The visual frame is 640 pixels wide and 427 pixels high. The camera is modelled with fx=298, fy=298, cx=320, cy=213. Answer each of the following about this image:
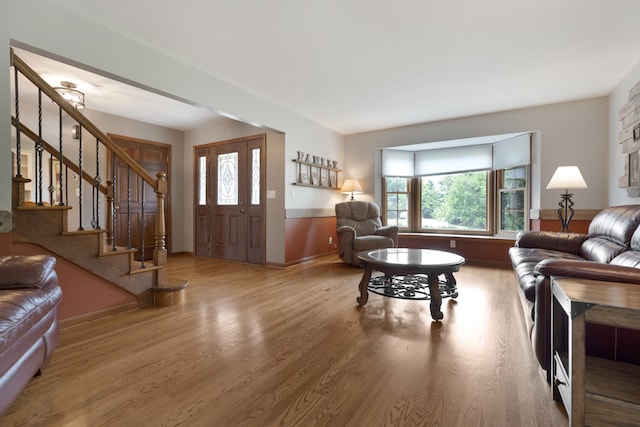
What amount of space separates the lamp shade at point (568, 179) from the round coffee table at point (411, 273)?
1.59 m

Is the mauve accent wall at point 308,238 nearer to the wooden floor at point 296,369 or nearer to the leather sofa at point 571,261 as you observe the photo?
the wooden floor at point 296,369

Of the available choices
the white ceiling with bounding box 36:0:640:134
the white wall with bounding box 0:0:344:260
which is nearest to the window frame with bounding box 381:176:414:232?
the white ceiling with bounding box 36:0:640:134

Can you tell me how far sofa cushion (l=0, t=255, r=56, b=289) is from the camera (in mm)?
1467

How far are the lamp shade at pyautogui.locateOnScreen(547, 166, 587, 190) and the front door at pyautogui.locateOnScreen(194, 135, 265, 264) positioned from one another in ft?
12.1

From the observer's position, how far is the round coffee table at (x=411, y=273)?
7.73 ft

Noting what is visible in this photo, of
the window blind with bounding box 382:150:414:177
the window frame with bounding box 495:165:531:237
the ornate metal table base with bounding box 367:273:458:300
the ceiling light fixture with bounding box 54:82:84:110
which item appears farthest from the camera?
the window blind with bounding box 382:150:414:177

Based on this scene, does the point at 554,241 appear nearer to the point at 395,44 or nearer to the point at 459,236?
the point at 459,236

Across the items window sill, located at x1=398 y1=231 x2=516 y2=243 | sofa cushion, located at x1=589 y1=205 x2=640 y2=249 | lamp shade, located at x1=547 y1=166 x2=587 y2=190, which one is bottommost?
window sill, located at x1=398 y1=231 x2=516 y2=243

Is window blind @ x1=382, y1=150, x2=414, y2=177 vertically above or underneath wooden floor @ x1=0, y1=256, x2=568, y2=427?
above

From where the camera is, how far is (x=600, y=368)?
46.3 inches

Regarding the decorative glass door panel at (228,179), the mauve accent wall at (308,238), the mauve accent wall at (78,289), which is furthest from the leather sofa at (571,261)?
the decorative glass door panel at (228,179)

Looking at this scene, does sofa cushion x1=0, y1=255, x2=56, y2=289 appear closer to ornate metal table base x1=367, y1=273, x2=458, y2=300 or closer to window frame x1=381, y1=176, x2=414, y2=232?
ornate metal table base x1=367, y1=273, x2=458, y2=300

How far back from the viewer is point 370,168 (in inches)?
218

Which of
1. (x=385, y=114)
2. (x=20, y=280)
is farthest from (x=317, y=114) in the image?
(x=20, y=280)
